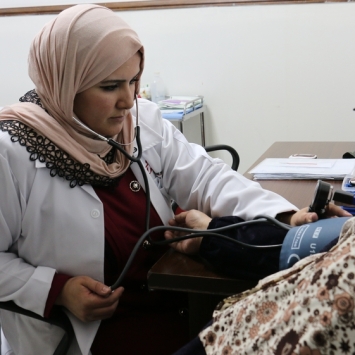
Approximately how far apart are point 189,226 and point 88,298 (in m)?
0.26

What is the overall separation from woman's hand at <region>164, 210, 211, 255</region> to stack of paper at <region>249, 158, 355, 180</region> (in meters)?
0.41

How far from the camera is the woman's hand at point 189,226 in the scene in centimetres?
107

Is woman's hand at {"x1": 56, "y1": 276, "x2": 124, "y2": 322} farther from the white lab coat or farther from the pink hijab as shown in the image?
the pink hijab

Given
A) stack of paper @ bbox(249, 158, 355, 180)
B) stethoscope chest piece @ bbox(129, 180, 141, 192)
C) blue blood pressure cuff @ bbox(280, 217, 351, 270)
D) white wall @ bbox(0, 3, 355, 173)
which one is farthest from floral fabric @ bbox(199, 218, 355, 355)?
white wall @ bbox(0, 3, 355, 173)

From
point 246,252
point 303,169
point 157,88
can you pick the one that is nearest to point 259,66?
point 157,88

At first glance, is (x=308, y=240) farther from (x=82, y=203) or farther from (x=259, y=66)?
(x=259, y=66)

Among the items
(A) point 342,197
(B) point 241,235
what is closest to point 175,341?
(B) point 241,235

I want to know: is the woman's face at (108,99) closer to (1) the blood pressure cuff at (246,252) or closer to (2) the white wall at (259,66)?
(1) the blood pressure cuff at (246,252)

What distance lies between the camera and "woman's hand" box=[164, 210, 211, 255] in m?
1.07

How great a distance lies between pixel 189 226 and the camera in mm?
1195

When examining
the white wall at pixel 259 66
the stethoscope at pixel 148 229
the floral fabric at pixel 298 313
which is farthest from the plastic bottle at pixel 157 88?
the floral fabric at pixel 298 313

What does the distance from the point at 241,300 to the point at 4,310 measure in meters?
0.67

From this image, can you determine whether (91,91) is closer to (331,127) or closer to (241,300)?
(241,300)

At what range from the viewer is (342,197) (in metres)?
1.24
